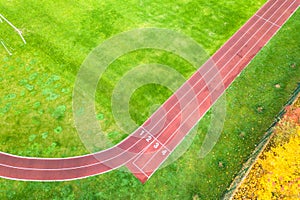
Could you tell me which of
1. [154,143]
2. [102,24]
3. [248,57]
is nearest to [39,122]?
[154,143]

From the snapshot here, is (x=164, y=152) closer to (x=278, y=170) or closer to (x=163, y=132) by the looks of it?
(x=163, y=132)

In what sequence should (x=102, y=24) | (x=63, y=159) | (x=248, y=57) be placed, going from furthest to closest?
(x=102, y=24)
(x=248, y=57)
(x=63, y=159)

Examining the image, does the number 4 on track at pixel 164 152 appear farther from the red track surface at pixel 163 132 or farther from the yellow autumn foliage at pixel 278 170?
the yellow autumn foliage at pixel 278 170

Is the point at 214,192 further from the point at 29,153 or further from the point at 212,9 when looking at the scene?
the point at 212,9

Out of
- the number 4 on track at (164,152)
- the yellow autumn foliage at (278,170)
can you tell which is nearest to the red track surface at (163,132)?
the number 4 on track at (164,152)

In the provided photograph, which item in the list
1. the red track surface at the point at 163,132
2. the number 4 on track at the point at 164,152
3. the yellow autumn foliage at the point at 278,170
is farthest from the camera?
the number 4 on track at the point at 164,152

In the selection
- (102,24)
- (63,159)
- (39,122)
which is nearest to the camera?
(63,159)

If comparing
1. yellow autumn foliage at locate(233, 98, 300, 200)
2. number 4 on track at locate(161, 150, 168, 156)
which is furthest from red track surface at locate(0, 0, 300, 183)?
yellow autumn foliage at locate(233, 98, 300, 200)
